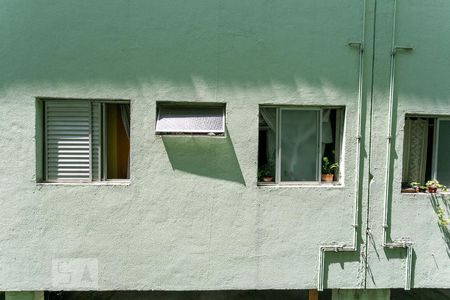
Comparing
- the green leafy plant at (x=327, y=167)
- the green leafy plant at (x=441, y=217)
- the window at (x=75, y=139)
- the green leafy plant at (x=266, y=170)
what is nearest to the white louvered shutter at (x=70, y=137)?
the window at (x=75, y=139)

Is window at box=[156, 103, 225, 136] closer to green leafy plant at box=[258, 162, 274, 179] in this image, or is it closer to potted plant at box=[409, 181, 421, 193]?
green leafy plant at box=[258, 162, 274, 179]

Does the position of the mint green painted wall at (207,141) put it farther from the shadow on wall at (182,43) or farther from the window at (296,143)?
the window at (296,143)

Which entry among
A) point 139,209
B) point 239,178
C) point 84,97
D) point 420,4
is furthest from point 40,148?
point 420,4

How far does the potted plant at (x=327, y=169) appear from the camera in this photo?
3.77 metres

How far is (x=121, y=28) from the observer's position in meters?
3.43

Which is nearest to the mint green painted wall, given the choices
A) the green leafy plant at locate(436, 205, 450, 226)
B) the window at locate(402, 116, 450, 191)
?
the green leafy plant at locate(436, 205, 450, 226)

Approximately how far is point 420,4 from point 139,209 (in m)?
5.25

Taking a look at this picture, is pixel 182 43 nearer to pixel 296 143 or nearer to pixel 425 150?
pixel 296 143

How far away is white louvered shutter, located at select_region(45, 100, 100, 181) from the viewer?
3.55 metres

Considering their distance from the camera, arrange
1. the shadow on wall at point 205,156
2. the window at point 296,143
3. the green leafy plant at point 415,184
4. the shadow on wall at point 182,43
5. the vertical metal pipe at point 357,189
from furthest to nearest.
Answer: the green leafy plant at point 415,184 < the window at point 296,143 < the vertical metal pipe at point 357,189 < the shadow on wall at point 205,156 < the shadow on wall at point 182,43

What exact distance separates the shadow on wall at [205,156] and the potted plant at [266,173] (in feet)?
1.20

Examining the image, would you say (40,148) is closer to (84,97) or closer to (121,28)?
(84,97)

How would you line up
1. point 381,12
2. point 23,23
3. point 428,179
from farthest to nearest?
point 428,179 → point 381,12 → point 23,23

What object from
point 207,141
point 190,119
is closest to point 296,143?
point 207,141
